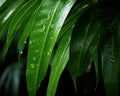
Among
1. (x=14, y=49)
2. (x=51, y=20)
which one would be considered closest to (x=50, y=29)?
(x=51, y=20)

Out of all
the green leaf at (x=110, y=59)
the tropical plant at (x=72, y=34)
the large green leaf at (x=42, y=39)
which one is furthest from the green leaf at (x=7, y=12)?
the green leaf at (x=110, y=59)

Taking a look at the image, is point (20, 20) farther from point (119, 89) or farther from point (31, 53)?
point (119, 89)

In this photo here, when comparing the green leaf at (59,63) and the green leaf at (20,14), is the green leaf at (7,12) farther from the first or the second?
the green leaf at (59,63)

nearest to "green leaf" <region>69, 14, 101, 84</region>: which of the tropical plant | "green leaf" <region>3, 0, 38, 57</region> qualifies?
the tropical plant

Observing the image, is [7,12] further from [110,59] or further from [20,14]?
[110,59]

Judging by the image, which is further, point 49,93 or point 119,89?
point 49,93

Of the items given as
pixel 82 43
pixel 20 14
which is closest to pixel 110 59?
pixel 82 43
